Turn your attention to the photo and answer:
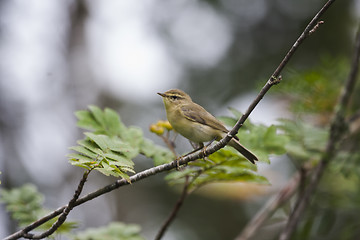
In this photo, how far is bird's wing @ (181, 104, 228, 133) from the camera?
2.92 metres

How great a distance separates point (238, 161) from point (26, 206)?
130 cm

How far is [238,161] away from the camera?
2.33m

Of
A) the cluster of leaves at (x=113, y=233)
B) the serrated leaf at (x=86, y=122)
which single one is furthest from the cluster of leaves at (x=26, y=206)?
the serrated leaf at (x=86, y=122)

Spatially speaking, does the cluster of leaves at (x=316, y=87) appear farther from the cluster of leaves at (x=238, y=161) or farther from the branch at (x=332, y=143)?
the cluster of leaves at (x=238, y=161)

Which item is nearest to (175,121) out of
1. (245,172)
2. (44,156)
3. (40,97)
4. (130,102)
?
(245,172)

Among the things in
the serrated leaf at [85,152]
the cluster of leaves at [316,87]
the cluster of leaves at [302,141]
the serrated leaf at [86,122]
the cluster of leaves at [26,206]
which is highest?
the cluster of leaves at [316,87]

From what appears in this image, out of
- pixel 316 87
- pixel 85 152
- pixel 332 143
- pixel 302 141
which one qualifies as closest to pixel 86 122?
pixel 85 152

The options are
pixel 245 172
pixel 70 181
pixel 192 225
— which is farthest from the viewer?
pixel 192 225

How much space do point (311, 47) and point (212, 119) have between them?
544cm

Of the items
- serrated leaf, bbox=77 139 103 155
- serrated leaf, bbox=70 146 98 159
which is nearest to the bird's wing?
serrated leaf, bbox=77 139 103 155

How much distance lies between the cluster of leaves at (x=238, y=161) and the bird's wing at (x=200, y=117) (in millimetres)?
418

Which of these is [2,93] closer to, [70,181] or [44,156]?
[44,156]

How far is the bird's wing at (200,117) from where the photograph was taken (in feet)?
9.58

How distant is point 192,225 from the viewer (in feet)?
25.2
